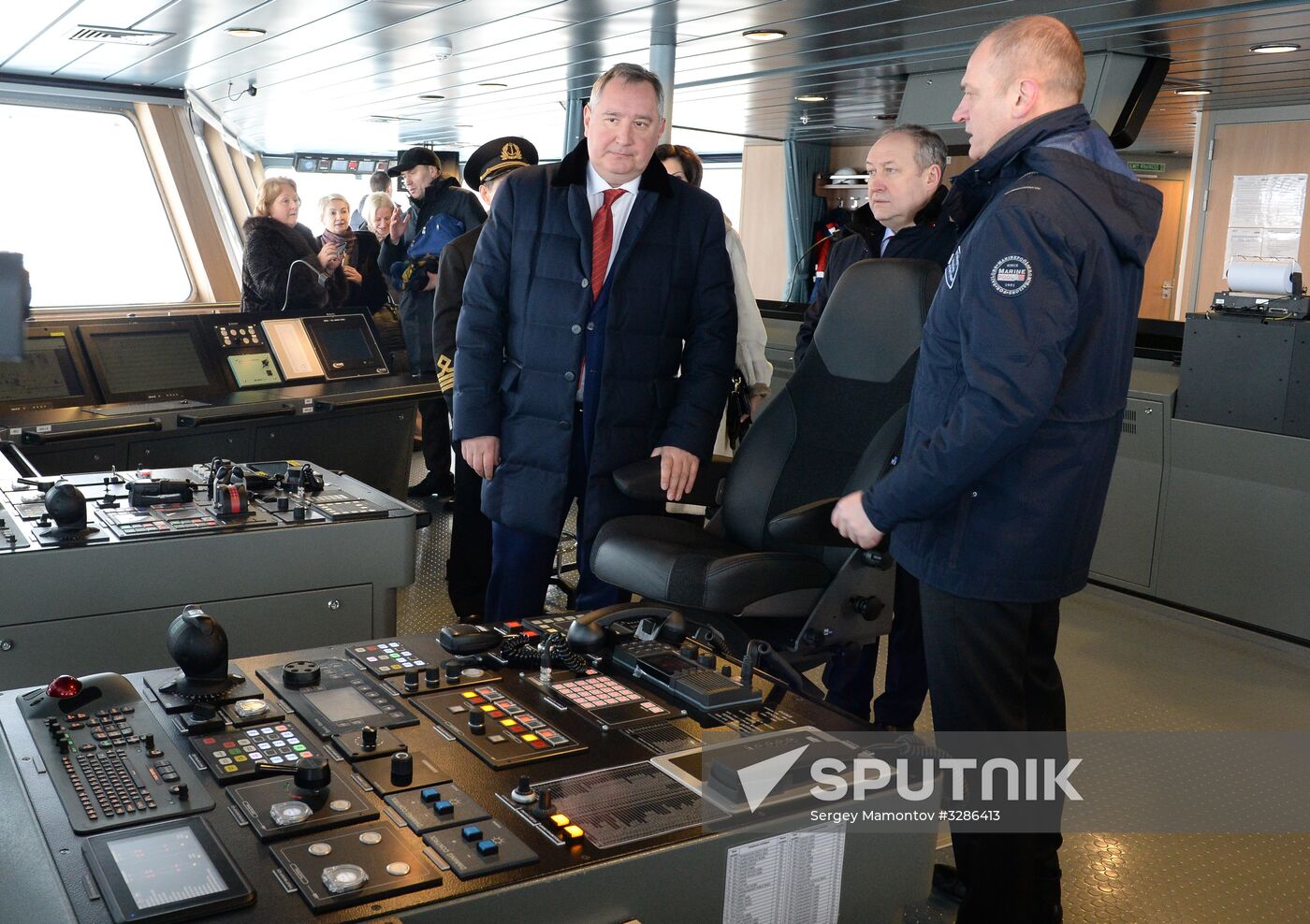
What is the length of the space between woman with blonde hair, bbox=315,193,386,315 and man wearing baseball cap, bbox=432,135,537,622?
217 cm

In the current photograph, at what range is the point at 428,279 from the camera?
5.11 m

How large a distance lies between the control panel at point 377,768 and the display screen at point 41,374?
2.11 metres

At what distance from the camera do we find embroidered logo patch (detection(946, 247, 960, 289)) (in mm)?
1744

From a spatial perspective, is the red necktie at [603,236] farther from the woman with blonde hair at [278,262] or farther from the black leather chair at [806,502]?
the woman with blonde hair at [278,262]

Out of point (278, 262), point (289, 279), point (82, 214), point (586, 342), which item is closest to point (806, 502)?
point (586, 342)

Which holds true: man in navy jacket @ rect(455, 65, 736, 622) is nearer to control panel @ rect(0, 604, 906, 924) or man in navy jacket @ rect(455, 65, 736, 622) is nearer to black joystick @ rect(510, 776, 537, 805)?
control panel @ rect(0, 604, 906, 924)

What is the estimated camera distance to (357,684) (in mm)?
1434

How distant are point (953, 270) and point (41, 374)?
261 cm

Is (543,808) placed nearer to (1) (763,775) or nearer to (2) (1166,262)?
(1) (763,775)

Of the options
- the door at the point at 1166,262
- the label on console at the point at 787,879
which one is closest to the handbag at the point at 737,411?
the label on console at the point at 787,879

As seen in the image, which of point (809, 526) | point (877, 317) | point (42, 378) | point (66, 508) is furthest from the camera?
point (42, 378)

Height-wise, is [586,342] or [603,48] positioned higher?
[603,48]

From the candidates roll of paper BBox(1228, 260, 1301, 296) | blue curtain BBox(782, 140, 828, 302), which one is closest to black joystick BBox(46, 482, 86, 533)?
roll of paper BBox(1228, 260, 1301, 296)

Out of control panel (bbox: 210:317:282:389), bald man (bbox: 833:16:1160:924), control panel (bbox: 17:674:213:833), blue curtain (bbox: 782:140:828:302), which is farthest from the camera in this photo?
blue curtain (bbox: 782:140:828:302)
